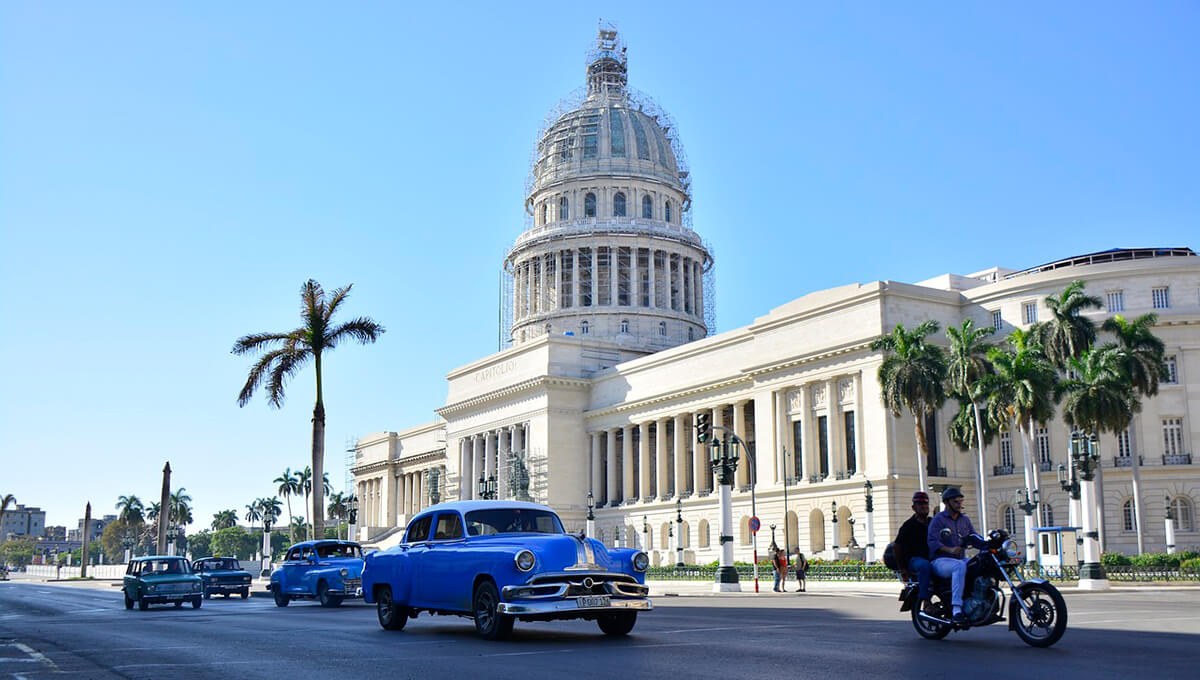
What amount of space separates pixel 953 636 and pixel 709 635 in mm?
3567

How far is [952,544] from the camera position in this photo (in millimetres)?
13703

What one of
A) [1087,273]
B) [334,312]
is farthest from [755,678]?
[1087,273]

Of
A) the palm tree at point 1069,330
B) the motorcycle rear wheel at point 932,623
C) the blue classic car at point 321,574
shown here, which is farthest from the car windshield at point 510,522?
the palm tree at point 1069,330

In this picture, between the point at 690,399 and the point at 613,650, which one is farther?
the point at 690,399

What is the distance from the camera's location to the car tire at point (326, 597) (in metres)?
31.2

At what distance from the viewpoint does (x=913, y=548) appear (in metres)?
14.2

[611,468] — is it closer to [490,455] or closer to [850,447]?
[490,455]

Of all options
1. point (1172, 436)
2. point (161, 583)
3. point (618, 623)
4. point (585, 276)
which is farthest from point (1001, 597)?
point (585, 276)

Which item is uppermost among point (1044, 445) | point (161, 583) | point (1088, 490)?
point (1044, 445)

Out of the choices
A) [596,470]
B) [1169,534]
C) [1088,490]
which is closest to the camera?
[1088,490]

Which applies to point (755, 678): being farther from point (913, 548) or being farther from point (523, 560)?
point (523, 560)

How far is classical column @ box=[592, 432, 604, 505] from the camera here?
3588 inches

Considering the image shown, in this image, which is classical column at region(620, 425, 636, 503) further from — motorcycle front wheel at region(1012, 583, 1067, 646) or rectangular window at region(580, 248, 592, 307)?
motorcycle front wheel at region(1012, 583, 1067, 646)

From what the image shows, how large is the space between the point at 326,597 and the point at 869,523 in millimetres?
37168
